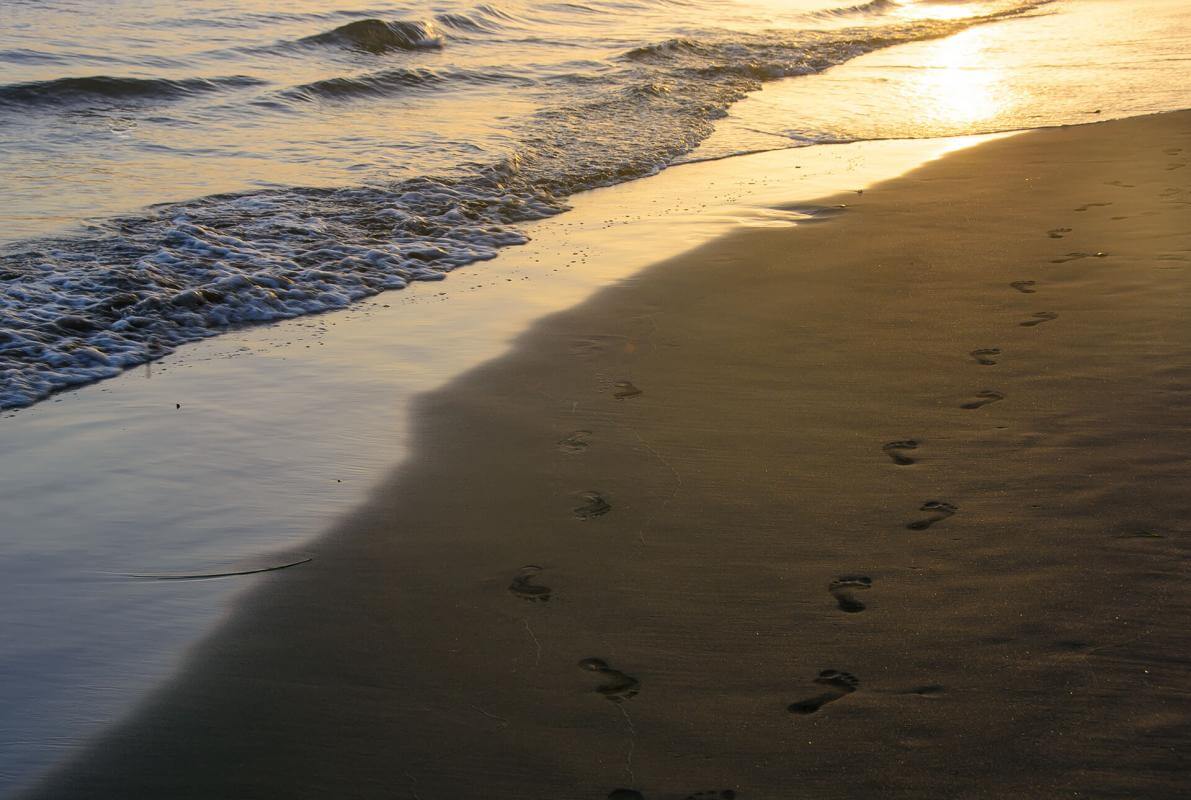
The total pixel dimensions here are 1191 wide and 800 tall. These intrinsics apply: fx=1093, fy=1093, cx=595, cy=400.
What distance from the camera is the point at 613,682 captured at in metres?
2.44

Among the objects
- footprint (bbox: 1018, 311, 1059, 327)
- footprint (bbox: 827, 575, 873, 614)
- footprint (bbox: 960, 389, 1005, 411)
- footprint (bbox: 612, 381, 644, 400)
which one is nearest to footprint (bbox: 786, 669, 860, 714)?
footprint (bbox: 827, 575, 873, 614)

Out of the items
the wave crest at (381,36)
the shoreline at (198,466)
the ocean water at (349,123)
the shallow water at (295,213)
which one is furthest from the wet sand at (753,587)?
the wave crest at (381,36)

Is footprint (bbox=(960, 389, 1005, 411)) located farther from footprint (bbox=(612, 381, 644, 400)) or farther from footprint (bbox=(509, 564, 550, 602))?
footprint (bbox=(509, 564, 550, 602))

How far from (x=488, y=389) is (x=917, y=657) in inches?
90.1

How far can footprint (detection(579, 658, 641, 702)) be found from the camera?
2391 millimetres

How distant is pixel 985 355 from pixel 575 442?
1.64m

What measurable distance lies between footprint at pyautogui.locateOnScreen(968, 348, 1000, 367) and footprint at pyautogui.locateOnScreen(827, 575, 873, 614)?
1.63 m

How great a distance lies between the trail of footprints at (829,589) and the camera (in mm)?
2315

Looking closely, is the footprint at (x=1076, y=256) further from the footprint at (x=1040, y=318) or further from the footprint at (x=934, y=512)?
the footprint at (x=934, y=512)

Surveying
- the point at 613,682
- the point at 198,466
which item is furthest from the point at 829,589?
the point at 198,466

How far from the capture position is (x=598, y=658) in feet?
8.28

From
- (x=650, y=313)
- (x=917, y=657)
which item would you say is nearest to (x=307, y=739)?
(x=917, y=657)

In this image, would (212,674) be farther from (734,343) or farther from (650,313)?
(650,313)

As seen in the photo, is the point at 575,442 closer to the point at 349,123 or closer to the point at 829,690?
the point at 829,690
